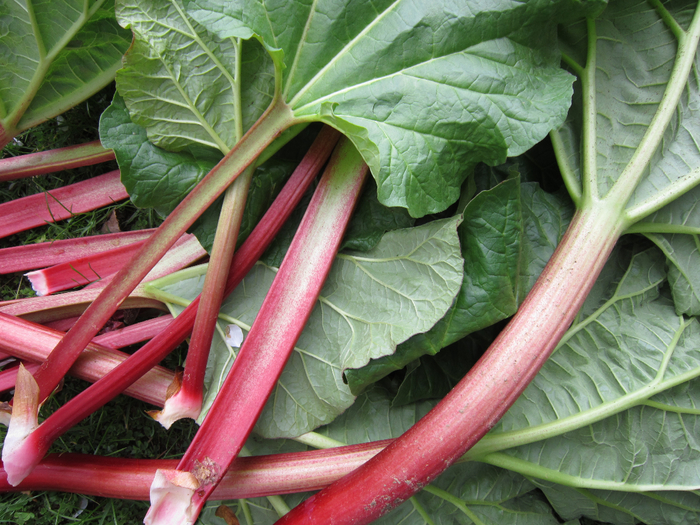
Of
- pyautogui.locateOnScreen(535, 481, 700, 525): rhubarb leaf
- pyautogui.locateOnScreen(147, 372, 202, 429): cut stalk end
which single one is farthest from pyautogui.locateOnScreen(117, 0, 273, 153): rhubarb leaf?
pyautogui.locateOnScreen(535, 481, 700, 525): rhubarb leaf

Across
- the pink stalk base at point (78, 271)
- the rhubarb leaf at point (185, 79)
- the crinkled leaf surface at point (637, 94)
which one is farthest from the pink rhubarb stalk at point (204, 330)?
the crinkled leaf surface at point (637, 94)

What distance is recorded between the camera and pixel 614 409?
1394mm

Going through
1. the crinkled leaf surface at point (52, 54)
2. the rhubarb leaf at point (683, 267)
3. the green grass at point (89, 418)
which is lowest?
the green grass at point (89, 418)

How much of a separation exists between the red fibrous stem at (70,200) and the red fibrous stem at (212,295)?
2.22 ft

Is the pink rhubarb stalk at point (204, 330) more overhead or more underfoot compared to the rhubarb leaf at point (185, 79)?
more underfoot

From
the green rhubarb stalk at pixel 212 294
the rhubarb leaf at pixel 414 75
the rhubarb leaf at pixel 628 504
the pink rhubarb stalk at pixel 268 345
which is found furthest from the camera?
the rhubarb leaf at pixel 628 504

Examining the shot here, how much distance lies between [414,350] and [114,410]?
1.18 metres

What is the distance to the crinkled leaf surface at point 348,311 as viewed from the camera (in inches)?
51.7

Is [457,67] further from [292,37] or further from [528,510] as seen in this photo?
[528,510]

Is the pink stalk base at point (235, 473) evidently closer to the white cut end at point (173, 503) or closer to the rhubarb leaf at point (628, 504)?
the white cut end at point (173, 503)

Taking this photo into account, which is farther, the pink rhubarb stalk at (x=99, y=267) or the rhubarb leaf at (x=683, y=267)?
the pink rhubarb stalk at (x=99, y=267)

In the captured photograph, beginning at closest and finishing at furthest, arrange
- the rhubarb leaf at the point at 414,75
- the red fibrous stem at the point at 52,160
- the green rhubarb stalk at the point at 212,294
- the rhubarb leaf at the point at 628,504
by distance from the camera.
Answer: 1. the rhubarb leaf at the point at 414,75
2. the green rhubarb stalk at the point at 212,294
3. the rhubarb leaf at the point at 628,504
4. the red fibrous stem at the point at 52,160

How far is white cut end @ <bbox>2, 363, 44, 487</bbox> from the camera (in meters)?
1.30

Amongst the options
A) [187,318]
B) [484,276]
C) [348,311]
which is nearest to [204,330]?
[187,318]
